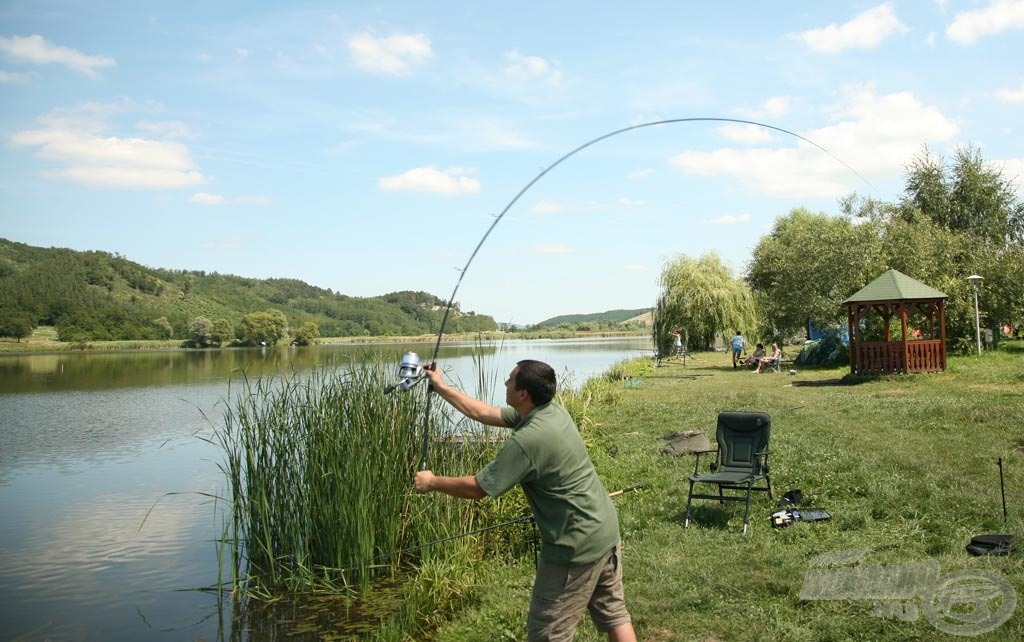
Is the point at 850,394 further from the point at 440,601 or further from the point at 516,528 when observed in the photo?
the point at 440,601

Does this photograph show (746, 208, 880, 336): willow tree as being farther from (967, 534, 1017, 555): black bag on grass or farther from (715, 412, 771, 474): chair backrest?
(967, 534, 1017, 555): black bag on grass

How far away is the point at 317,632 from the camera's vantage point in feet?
22.4

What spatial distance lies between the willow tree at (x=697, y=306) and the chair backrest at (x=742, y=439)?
96.3ft

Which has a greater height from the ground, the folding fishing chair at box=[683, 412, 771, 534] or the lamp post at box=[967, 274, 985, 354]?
the lamp post at box=[967, 274, 985, 354]

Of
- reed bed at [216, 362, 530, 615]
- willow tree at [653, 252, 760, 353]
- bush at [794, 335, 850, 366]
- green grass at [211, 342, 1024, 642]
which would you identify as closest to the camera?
green grass at [211, 342, 1024, 642]

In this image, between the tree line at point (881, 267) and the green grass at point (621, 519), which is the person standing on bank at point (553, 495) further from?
the tree line at point (881, 267)

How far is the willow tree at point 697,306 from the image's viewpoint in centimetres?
3703

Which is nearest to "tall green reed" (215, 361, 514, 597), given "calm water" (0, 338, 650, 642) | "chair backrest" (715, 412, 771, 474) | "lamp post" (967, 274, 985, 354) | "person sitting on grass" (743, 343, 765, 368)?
"calm water" (0, 338, 650, 642)

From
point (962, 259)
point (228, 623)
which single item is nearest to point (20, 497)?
point (228, 623)

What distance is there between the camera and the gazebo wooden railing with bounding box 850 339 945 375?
2036 cm

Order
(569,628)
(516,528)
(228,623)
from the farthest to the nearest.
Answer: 1. (516,528)
2. (228,623)
3. (569,628)

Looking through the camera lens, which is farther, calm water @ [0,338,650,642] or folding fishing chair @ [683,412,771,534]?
folding fishing chair @ [683,412,771,534]

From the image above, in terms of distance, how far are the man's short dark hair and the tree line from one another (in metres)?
25.4

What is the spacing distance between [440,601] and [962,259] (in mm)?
29362
